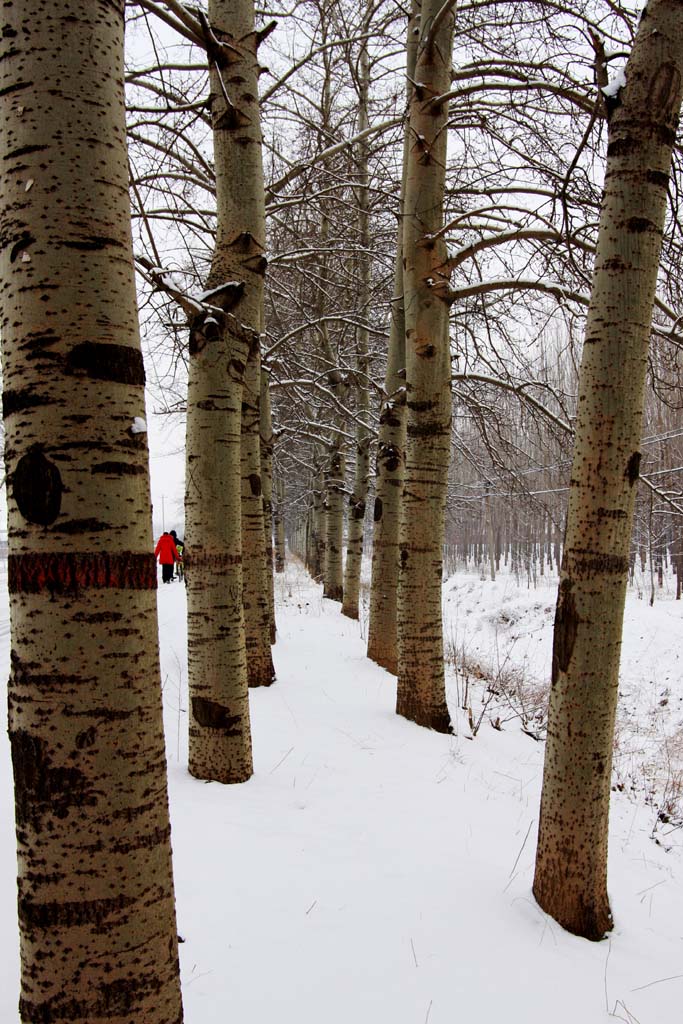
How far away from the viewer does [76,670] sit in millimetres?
1183

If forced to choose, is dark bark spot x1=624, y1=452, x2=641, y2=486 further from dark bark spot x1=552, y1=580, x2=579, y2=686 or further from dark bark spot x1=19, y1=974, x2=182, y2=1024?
dark bark spot x1=19, y1=974, x2=182, y2=1024

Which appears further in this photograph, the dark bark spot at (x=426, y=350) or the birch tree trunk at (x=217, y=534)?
the dark bark spot at (x=426, y=350)

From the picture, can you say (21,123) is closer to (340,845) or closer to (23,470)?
(23,470)

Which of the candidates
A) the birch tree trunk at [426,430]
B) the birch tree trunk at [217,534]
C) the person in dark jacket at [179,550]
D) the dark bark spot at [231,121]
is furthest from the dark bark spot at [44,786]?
the person in dark jacket at [179,550]

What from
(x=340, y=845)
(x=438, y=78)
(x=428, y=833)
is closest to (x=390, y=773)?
(x=428, y=833)

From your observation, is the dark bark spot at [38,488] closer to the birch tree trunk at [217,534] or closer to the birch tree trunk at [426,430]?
the birch tree trunk at [217,534]

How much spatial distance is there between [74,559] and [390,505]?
6.78 metres

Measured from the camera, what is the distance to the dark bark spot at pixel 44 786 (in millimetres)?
1168

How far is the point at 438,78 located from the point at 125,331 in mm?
5382

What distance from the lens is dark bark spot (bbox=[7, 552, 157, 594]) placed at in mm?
1190

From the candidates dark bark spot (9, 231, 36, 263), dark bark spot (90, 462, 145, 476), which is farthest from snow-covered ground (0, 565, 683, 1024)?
dark bark spot (9, 231, 36, 263)

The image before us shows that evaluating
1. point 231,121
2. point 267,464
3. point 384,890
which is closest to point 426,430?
point 231,121

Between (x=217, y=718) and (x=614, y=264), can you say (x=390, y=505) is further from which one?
(x=614, y=264)

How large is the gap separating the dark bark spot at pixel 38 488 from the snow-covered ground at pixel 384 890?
1492 millimetres
